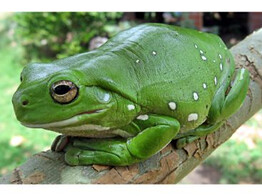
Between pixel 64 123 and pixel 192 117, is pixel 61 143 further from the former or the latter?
pixel 192 117

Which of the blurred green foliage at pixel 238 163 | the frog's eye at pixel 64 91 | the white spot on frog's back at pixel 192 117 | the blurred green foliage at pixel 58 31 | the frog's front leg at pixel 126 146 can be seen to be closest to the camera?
the frog's eye at pixel 64 91

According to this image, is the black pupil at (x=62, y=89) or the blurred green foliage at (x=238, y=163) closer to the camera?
the black pupil at (x=62, y=89)

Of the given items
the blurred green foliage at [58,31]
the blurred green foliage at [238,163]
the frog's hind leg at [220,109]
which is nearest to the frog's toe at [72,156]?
the frog's hind leg at [220,109]

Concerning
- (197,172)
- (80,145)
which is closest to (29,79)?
(80,145)

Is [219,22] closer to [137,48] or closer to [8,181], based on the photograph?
[137,48]

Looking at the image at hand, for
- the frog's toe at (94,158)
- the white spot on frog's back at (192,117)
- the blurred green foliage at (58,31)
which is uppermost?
the white spot on frog's back at (192,117)

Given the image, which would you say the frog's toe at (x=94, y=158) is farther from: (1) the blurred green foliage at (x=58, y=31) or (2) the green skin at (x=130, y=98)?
(1) the blurred green foliage at (x=58, y=31)

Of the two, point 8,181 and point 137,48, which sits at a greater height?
point 137,48
